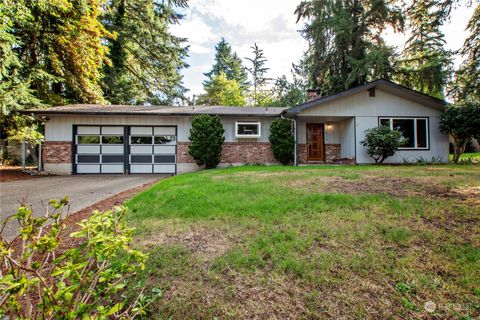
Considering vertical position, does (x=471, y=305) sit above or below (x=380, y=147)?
below

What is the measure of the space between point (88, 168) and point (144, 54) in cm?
1263

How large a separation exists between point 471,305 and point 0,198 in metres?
9.21

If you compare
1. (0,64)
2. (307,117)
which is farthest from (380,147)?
(0,64)

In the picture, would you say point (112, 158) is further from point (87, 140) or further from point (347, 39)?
point (347, 39)

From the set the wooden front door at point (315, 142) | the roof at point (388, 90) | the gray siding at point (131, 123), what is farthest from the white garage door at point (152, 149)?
the wooden front door at point (315, 142)

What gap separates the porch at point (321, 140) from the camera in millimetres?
12531

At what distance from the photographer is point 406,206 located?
394 centimetres

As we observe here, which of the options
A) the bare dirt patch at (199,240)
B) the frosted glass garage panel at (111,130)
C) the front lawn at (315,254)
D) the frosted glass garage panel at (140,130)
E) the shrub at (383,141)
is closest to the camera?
the front lawn at (315,254)

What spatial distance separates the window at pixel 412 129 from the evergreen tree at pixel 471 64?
2.66m

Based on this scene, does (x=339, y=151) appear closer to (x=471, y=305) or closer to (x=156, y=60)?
(x=471, y=305)

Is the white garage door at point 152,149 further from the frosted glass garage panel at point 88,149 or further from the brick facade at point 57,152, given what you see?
the brick facade at point 57,152

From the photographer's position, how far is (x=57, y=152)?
454 inches

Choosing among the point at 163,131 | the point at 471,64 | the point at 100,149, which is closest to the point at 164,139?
the point at 163,131

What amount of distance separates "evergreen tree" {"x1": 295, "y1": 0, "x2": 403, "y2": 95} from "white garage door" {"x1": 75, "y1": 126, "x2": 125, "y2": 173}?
15.1 m
